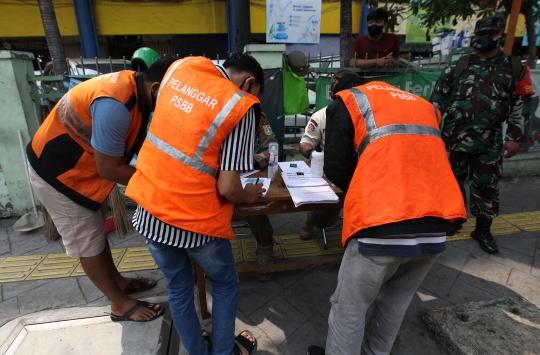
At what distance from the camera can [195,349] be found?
1613 mm

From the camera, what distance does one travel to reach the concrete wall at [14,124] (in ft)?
10.3

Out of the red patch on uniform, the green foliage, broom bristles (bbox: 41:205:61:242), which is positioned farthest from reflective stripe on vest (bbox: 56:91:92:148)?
the green foliage

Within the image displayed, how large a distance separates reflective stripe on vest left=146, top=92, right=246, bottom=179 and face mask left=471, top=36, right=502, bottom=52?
259cm

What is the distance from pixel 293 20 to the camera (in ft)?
27.7

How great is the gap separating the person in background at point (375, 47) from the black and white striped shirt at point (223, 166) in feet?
9.64

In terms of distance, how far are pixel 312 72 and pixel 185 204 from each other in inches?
122

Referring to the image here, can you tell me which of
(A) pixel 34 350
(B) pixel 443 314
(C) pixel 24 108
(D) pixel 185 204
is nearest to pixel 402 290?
(B) pixel 443 314

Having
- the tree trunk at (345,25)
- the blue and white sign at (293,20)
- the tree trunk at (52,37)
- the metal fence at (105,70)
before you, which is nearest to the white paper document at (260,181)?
the metal fence at (105,70)

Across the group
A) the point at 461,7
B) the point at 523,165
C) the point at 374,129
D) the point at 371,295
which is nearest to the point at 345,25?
the point at 461,7

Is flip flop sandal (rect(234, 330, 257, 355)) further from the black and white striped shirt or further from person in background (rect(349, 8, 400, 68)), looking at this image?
person in background (rect(349, 8, 400, 68))

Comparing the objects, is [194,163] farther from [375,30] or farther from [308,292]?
[375,30]

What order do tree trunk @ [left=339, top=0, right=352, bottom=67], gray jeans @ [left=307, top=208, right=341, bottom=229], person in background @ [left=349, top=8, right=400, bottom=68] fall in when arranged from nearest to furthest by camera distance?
gray jeans @ [left=307, top=208, right=341, bottom=229] → person in background @ [left=349, top=8, right=400, bottom=68] → tree trunk @ [left=339, top=0, right=352, bottom=67]

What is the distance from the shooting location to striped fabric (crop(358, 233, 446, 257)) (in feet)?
4.35

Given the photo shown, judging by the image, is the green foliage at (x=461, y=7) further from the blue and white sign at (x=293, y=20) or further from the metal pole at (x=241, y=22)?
the blue and white sign at (x=293, y=20)
